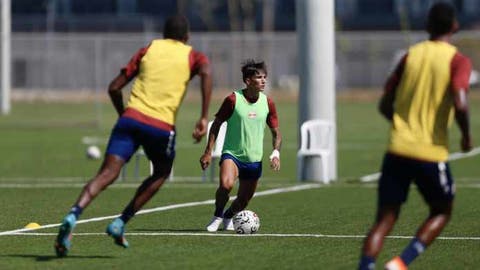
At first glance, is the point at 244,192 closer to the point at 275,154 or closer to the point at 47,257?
the point at 275,154

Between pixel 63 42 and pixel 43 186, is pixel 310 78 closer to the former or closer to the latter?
pixel 43 186

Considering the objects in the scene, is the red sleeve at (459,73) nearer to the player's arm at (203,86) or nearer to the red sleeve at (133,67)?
the player's arm at (203,86)

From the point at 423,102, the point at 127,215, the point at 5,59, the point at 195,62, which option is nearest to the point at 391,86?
the point at 423,102

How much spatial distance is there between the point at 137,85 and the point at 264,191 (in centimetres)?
994

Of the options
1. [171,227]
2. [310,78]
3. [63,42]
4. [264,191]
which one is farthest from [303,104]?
[63,42]

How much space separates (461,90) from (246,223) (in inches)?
188

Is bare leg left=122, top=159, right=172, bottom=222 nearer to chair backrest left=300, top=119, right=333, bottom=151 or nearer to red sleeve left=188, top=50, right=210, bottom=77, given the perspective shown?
red sleeve left=188, top=50, right=210, bottom=77

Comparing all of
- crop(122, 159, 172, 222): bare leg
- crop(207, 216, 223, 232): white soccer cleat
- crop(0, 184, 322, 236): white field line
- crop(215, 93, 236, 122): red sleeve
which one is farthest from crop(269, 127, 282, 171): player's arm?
crop(122, 159, 172, 222): bare leg

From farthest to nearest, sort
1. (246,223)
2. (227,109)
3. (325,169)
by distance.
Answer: (325,169) < (227,109) < (246,223)

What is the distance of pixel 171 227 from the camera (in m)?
16.0

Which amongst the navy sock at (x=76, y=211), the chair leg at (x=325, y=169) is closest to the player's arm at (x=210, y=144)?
the navy sock at (x=76, y=211)

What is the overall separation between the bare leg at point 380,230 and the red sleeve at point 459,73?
99cm

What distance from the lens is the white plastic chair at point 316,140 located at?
2559 centimetres

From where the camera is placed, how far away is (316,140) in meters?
25.9
